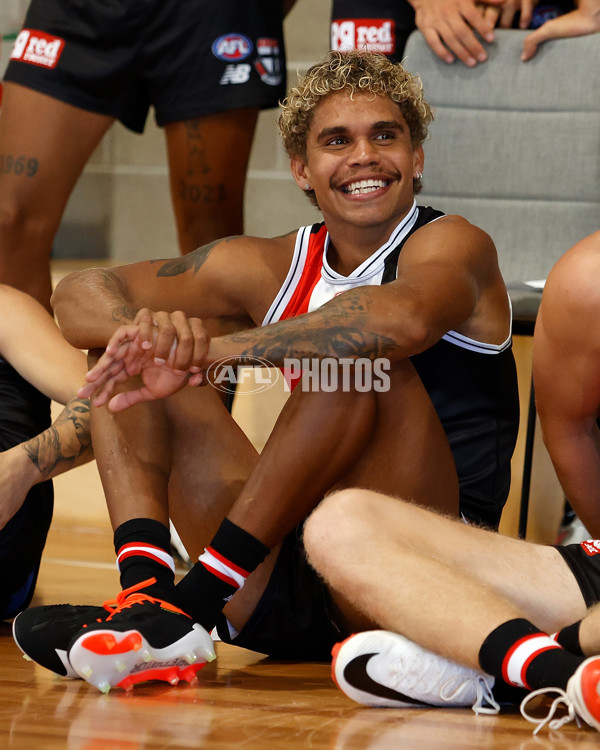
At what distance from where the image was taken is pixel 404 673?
4.14ft

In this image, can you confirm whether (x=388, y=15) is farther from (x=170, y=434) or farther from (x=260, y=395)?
(x=170, y=434)

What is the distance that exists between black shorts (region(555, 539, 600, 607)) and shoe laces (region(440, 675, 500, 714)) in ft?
0.64

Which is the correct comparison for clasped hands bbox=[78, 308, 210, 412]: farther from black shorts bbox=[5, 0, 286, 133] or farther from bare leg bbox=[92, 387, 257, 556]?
black shorts bbox=[5, 0, 286, 133]

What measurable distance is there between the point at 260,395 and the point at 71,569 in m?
0.63

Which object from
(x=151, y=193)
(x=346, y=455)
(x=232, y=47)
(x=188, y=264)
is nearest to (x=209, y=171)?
(x=232, y=47)

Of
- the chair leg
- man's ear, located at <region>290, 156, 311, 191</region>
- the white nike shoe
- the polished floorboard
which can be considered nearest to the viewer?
the polished floorboard

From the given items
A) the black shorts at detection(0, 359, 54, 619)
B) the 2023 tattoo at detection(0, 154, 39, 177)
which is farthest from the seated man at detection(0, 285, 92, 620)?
the 2023 tattoo at detection(0, 154, 39, 177)

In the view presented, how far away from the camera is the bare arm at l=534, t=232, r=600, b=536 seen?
146 cm

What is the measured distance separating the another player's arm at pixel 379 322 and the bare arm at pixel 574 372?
135 millimetres

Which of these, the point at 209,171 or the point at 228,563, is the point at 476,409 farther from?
the point at 209,171

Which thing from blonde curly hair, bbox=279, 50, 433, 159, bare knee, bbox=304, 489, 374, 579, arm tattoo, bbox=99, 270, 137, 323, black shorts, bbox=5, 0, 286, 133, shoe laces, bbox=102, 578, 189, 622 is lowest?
shoe laces, bbox=102, 578, 189, 622

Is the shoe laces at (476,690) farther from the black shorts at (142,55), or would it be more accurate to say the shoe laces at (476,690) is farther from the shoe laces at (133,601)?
the black shorts at (142,55)

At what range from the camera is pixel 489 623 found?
1.23m

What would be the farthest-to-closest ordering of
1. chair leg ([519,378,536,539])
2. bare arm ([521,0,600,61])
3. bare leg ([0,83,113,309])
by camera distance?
bare arm ([521,0,600,61]) → bare leg ([0,83,113,309]) → chair leg ([519,378,536,539])
